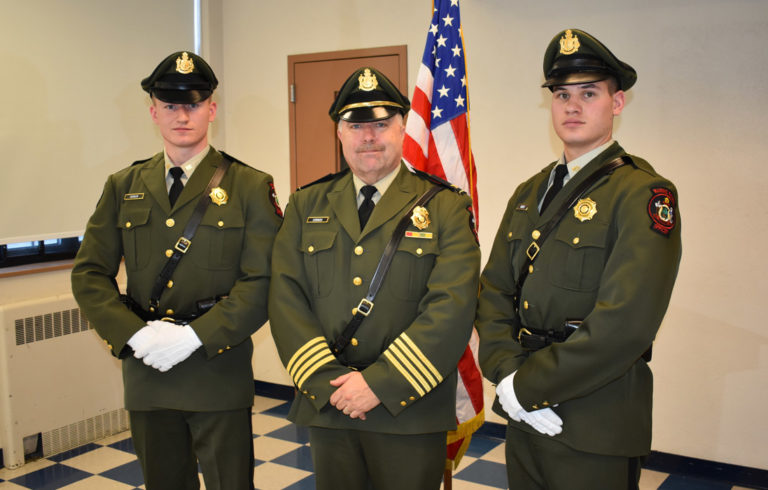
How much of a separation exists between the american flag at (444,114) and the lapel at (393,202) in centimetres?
72

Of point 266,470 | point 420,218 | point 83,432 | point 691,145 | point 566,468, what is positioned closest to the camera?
point 566,468

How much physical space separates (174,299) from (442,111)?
1321mm

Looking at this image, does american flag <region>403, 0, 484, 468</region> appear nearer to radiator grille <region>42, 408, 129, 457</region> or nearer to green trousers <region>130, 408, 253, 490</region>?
green trousers <region>130, 408, 253, 490</region>

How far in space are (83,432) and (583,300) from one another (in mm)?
3127

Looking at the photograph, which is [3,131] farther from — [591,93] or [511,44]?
[591,93]

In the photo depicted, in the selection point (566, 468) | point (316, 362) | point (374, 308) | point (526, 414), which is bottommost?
point (566, 468)

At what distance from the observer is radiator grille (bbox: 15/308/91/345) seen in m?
3.54

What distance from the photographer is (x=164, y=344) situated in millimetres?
2105

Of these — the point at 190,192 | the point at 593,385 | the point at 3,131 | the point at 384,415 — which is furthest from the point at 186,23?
the point at 593,385

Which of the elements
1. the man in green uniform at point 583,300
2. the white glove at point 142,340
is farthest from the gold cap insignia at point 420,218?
the white glove at point 142,340

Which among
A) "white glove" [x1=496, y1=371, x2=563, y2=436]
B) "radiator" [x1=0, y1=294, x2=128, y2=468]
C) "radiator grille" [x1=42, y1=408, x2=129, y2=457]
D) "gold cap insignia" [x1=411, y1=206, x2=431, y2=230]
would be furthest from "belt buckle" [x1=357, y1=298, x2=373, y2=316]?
"radiator grille" [x1=42, y1=408, x2=129, y2=457]

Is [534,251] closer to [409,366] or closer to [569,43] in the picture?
[409,366]

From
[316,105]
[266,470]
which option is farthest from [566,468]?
[316,105]

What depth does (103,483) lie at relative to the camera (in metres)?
3.34
